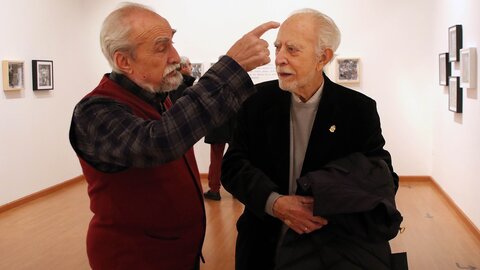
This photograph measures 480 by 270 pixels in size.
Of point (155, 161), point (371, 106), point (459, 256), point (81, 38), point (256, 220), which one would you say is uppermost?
point (81, 38)

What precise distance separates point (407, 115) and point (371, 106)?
18.2 ft

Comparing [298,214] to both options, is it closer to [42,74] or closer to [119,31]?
Answer: [119,31]

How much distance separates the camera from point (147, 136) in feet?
4.17

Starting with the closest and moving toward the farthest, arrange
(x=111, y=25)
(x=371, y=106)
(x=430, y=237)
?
(x=111, y=25) → (x=371, y=106) → (x=430, y=237)

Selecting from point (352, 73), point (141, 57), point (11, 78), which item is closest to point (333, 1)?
point (352, 73)

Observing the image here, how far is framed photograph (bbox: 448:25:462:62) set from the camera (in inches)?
205

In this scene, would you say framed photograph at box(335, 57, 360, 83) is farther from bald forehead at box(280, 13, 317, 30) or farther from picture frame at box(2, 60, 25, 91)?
bald forehead at box(280, 13, 317, 30)

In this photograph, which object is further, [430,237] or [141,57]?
[430,237]

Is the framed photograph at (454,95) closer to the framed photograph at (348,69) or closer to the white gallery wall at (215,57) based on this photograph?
the white gallery wall at (215,57)

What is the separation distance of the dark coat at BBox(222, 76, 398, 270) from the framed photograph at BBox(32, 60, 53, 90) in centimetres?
538

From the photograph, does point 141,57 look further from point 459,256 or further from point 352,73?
point 352,73

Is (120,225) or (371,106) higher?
(371,106)

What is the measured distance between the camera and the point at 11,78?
19.8 feet

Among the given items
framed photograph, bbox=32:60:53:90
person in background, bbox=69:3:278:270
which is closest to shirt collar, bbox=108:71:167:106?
person in background, bbox=69:3:278:270
